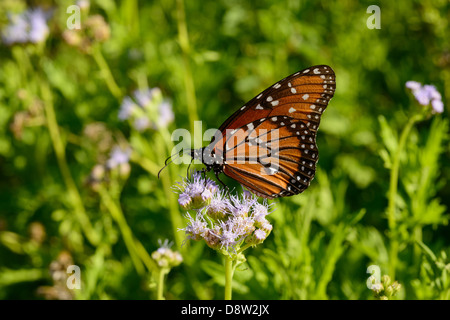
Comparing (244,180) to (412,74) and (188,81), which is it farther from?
(412,74)

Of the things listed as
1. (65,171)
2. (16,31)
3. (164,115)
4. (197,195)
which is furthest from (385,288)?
(16,31)

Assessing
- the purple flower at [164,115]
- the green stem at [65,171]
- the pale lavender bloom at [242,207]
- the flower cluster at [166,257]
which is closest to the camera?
the pale lavender bloom at [242,207]

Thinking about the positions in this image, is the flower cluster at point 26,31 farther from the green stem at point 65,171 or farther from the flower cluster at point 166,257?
the flower cluster at point 166,257

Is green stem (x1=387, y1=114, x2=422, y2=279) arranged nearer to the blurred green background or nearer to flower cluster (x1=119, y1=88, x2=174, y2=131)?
the blurred green background

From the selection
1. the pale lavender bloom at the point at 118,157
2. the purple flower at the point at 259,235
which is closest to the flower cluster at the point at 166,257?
the purple flower at the point at 259,235
